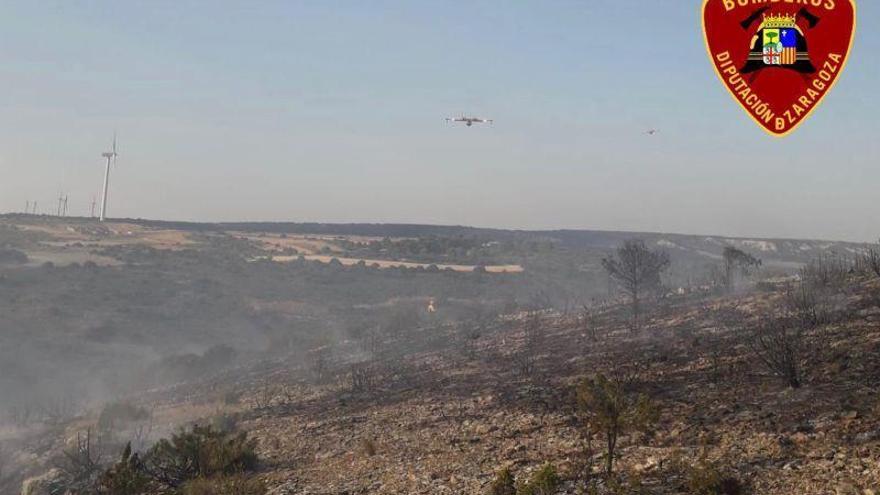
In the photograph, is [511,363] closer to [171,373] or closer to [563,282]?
[171,373]

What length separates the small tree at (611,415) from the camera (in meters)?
10.4

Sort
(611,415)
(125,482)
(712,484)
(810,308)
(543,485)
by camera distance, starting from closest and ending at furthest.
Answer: (712,484), (543,485), (611,415), (125,482), (810,308)

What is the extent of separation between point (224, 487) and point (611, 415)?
6.62 metres

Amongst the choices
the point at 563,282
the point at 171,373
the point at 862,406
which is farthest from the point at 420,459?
the point at 563,282

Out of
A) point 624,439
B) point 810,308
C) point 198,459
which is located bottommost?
point 198,459

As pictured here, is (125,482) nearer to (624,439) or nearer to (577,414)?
(577,414)

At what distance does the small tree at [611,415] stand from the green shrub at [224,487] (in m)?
5.80

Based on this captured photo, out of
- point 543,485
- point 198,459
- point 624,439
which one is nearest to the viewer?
point 543,485

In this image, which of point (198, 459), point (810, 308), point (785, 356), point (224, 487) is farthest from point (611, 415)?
point (810, 308)

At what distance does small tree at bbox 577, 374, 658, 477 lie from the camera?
1040cm

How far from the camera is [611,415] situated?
1054 cm

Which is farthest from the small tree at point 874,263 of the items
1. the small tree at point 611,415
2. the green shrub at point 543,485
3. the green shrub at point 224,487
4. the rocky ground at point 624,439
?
the green shrub at point 224,487

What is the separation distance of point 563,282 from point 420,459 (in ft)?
184

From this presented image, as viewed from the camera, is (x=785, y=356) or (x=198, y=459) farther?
(x=785, y=356)
